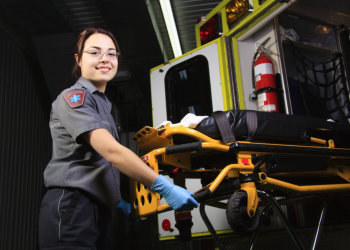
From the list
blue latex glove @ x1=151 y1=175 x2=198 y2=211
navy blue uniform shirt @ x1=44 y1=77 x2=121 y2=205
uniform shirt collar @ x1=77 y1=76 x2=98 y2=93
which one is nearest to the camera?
blue latex glove @ x1=151 y1=175 x2=198 y2=211

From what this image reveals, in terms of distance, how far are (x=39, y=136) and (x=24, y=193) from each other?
1117 mm

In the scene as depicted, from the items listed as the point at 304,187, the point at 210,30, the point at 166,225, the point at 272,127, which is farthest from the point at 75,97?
the point at 210,30

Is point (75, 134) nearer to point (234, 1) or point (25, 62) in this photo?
point (234, 1)

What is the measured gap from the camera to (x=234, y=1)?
11.5ft

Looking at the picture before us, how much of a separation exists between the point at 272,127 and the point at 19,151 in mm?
4438

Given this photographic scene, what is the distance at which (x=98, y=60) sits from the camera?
6.59 ft

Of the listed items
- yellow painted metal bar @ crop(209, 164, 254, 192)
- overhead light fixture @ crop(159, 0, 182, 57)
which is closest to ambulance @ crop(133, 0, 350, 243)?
overhead light fixture @ crop(159, 0, 182, 57)

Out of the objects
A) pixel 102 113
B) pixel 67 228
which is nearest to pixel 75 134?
pixel 102 113

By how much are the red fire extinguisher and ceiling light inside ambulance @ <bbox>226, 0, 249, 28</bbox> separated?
0.48 meters

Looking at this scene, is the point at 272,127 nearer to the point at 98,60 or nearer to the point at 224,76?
the point at 98,60

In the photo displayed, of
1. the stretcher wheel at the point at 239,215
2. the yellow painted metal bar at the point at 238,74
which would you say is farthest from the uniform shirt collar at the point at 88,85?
the yellow painted metal bar at the point at 238,74

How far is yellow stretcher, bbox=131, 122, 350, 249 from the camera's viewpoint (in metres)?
1.63

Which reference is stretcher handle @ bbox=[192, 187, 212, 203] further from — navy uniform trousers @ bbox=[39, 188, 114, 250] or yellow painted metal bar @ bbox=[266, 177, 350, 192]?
navy uniform trousers @ bbox=[39, 188, 114, 250]

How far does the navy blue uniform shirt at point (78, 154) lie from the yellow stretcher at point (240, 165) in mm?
231
